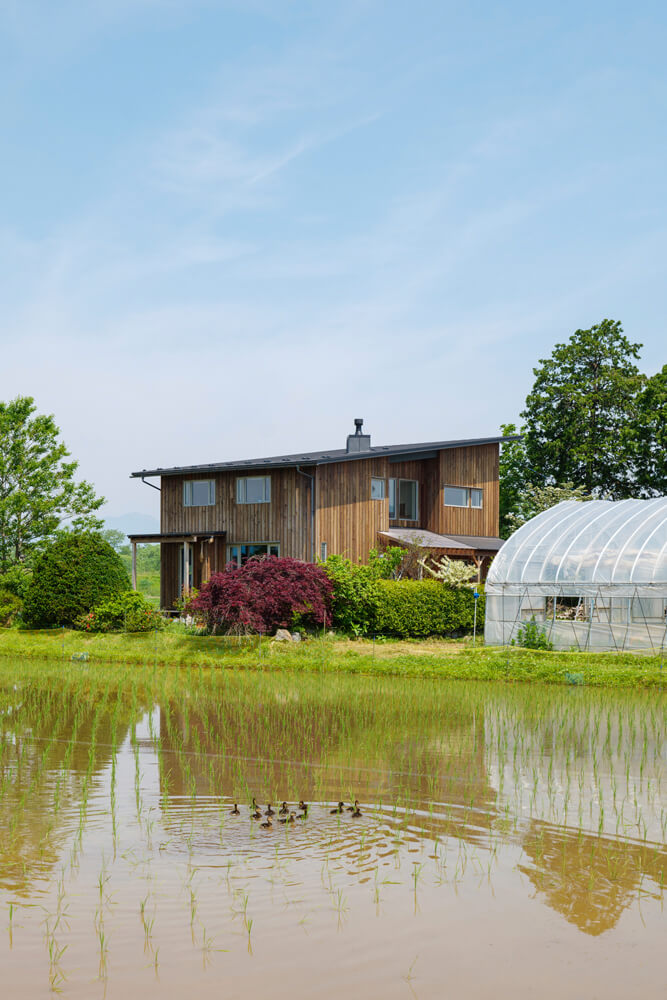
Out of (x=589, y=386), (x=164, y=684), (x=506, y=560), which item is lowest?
(x=164, y=684)

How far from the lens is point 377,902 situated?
604 centimetres

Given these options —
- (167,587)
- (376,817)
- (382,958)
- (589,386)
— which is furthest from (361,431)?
(382,958)

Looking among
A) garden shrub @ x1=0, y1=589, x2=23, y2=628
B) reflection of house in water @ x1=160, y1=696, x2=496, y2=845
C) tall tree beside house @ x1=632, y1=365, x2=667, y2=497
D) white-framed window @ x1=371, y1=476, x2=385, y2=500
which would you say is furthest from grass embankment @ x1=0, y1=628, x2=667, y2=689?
tall tree beside house @ x1=632, y1=365, x2=667, y2=497

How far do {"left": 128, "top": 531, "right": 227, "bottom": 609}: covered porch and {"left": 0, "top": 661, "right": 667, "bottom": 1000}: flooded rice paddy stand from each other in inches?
813

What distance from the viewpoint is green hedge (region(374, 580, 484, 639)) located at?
27.4 m

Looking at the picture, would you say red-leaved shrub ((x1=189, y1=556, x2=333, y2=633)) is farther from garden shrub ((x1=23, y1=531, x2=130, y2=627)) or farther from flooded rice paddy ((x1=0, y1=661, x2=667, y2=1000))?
flooded rice paddy ((x1=0, y1=661, x2=667, y2=1000))

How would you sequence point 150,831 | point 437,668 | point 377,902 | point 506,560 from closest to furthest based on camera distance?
1. point 377,902
2. point 150,831
3. point 437,668
4. point 506,560

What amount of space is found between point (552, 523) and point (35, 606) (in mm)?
15634

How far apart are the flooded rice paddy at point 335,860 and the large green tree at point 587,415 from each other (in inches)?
1431

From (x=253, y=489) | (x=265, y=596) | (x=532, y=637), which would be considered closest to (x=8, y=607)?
(x=253, y=489)

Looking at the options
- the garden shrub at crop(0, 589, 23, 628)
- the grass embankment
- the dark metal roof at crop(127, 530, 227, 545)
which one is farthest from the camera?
the dark metal roof at crop(127, 530, 227, 545)

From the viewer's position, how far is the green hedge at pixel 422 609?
27.4 m

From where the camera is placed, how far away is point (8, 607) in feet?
101

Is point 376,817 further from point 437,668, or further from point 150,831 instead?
point 437,668
